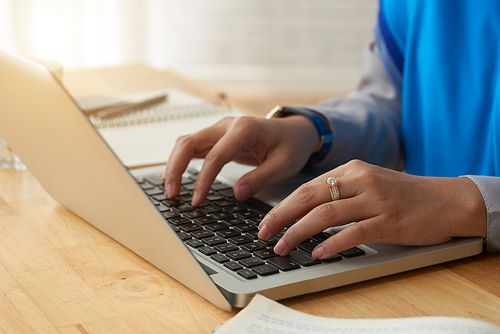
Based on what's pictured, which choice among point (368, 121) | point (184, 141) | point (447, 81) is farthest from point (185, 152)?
point (447, 81)

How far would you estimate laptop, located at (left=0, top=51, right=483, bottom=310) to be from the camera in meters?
0.49

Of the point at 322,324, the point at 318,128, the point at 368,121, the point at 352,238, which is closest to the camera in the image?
the point at 322,324

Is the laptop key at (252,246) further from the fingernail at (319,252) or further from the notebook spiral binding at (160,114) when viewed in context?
the notebook spiral binding at (160,114)

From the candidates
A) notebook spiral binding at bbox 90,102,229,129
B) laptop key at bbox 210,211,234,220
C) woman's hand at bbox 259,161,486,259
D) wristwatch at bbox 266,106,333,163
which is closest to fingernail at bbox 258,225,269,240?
woman's hand at bbox 259,161,486,259

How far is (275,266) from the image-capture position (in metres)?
0.53

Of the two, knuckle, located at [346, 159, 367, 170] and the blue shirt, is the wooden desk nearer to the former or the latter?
knuckle, located at [346, 159, 367, 170]

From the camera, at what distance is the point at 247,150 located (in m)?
0.83

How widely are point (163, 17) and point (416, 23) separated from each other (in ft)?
10.6

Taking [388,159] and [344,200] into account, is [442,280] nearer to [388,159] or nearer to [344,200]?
[344,200]

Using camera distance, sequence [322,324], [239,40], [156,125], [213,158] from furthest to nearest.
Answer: [239,40] < [156,125] < [213,158] < [322,324]

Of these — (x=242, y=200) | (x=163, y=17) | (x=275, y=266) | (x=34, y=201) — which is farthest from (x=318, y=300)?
(x=163, y=17)

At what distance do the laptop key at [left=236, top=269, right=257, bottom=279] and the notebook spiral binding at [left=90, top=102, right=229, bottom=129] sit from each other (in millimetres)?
765

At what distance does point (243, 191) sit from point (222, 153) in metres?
0.07

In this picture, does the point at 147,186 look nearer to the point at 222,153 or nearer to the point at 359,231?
the point at 222,153
